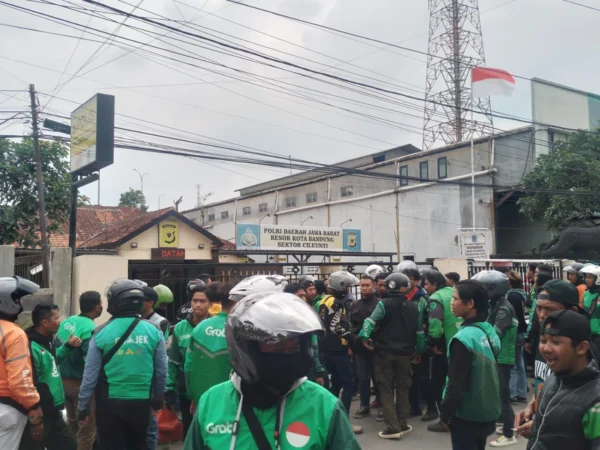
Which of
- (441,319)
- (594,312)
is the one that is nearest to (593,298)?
(594,312)

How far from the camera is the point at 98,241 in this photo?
2066 centimetres

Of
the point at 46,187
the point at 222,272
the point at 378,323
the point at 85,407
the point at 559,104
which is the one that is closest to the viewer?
the point at 85,407

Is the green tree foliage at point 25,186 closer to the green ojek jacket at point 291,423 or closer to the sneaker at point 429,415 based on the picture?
the sneaker at point 429,415

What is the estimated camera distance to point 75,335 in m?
5.55

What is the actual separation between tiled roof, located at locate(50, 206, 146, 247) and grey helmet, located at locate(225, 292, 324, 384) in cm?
2137

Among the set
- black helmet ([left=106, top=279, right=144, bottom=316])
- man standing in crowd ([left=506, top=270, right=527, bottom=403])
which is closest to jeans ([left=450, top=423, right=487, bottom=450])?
black helmet ([left=106, top=279, right=144, bottom=316])

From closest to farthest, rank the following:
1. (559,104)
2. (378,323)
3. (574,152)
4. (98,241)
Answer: (378,323) < (98,241) < (574,152) < (559,104)

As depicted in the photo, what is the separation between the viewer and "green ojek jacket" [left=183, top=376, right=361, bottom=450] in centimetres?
198

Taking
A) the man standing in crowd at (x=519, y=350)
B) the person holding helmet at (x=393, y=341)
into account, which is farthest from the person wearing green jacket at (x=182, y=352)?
the man standing in crowd at (x=519, y=350)

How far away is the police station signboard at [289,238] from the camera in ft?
84.1

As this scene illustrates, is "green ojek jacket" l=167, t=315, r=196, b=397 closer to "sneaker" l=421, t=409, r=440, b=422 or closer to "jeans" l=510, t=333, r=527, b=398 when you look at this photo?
"sneaker" l=421, t=409, r=440, b=422

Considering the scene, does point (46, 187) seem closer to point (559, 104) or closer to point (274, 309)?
point (274, 309)

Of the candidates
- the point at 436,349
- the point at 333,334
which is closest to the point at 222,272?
the point at 333,334

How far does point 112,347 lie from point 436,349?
4.05 metres
